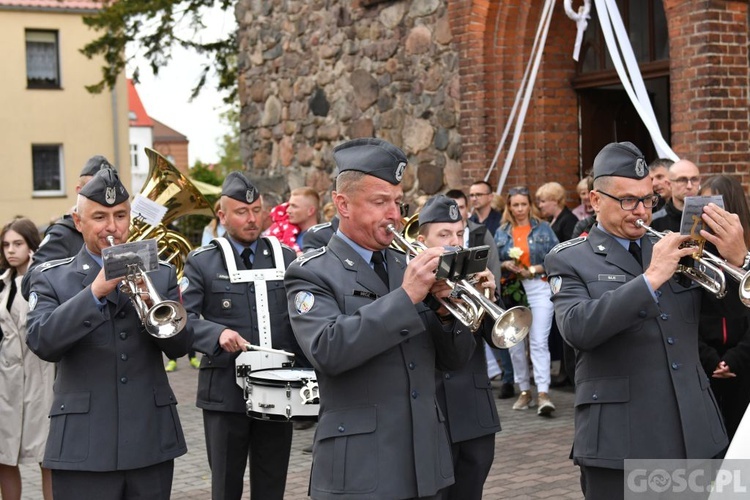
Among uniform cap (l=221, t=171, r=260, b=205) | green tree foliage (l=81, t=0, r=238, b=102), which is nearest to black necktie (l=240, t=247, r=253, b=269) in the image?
uniform cap (l=221, t=171, r=260, b=205)

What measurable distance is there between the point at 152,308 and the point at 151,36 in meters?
15.7

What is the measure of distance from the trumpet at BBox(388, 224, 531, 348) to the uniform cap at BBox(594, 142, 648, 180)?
935 millimetres

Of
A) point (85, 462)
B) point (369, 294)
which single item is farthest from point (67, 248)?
point (369, 294)

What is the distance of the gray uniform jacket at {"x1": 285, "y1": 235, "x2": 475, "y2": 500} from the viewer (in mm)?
3773

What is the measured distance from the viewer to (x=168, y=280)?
498cm

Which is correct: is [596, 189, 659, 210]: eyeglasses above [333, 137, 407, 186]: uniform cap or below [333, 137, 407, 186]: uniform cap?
below

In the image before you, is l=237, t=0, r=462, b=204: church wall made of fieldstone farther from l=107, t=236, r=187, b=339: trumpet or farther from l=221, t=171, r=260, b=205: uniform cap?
l=107, t=236, r=187, b=339: trumpet

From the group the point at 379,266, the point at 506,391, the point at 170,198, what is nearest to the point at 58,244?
the point at 170,198

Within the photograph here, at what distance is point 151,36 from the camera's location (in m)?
19.4

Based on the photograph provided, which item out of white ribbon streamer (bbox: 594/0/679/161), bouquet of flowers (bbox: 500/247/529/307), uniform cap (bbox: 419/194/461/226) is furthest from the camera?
bouquet of flowers (bbox: 500/247/529/307)

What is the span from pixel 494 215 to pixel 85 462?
22.3 ft

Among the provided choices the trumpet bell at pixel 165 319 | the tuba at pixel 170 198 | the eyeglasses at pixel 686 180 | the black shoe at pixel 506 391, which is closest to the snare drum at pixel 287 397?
the trumpet bell at pixel 165 319

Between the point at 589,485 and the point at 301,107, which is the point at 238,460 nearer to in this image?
the point at 589,485

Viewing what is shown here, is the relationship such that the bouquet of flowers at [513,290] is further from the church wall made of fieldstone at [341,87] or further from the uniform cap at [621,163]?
the uniform cap at [621,163]
